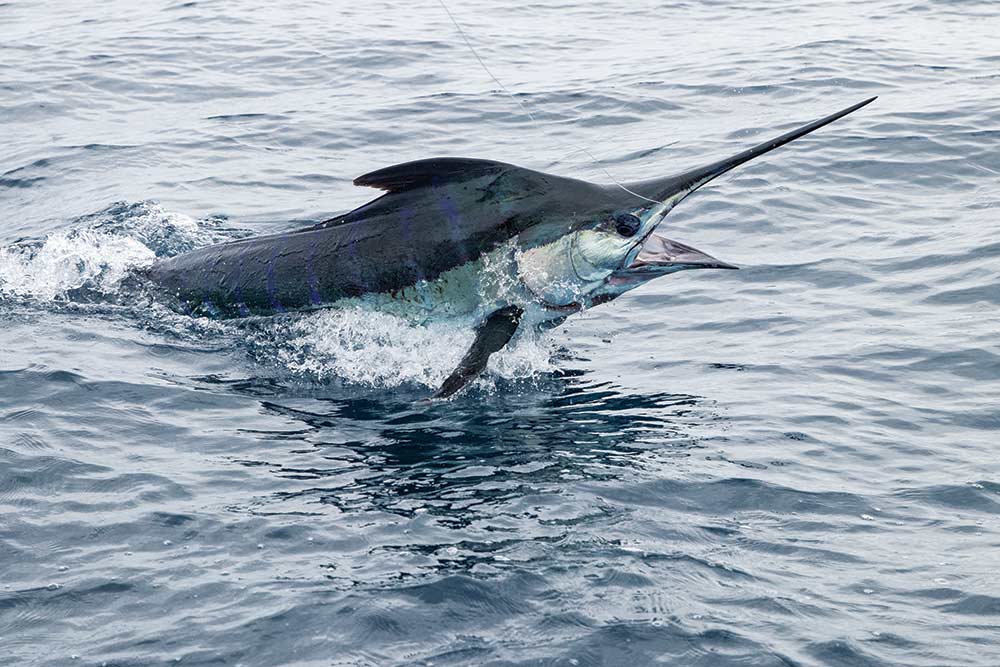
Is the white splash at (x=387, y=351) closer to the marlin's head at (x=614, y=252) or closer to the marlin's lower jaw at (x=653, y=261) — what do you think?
the marlin's head at (x=614, y=252)

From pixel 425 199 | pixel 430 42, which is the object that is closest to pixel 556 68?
pixel 430 42

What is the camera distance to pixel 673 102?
15.9 metres

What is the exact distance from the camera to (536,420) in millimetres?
7738

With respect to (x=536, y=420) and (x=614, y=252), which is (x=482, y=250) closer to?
(x=614, y=252)

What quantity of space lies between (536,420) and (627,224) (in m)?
1.32

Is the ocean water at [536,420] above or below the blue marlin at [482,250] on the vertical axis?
below

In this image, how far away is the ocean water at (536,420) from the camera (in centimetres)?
554

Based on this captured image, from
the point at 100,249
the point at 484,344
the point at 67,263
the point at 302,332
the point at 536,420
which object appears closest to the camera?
the point at 536,420

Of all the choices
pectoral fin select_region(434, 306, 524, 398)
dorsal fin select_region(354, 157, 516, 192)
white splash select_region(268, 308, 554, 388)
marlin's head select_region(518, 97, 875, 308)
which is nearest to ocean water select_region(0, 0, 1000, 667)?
white splash select_region(268, 308, 554, 388)

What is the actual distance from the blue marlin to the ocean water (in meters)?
0.34

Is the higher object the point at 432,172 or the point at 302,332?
the point at 432,172

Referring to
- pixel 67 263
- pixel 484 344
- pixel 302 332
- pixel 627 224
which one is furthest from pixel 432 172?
pixel 67 263

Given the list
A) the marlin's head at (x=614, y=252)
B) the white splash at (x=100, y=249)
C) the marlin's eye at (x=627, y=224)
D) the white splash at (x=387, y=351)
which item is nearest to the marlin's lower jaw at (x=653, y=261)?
the marlin's head at (x=614, y=252)

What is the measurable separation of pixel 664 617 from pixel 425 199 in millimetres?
3679
